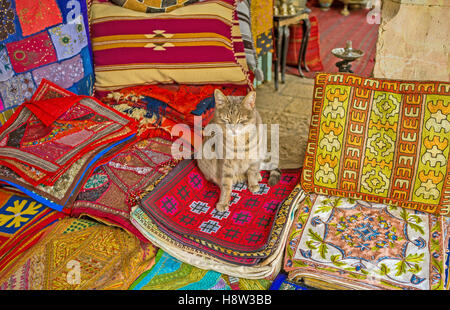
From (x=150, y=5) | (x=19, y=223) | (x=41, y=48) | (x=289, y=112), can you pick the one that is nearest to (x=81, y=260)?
(x=19, y=223)

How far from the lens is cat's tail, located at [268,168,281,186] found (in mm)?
1989

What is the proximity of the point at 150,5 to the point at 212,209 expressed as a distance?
5.05 ft

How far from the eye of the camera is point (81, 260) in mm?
1609

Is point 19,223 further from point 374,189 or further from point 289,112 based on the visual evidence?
point 289,112

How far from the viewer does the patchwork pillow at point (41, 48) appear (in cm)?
204

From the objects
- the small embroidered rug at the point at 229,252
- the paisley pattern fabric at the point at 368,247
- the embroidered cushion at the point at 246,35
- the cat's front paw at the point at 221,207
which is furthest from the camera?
the embroidered cushion at the point at 246,35

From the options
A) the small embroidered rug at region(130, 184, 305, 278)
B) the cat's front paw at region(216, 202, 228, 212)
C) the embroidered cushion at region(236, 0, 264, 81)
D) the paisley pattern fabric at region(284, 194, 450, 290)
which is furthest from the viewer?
the embroidered cushion at region(236, 0, 264, 81)

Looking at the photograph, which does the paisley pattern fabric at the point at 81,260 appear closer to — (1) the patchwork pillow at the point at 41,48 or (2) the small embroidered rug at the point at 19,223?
(2) the small embroidered rug at the point at 19,223

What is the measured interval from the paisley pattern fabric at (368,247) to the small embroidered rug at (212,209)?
163 millimetres

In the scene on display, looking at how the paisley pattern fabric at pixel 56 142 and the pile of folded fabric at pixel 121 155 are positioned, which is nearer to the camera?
the pile of folded fabric at pixel 121 155

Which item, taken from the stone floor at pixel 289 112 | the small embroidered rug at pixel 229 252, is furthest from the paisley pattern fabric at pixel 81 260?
the stone floor at pixel 289 112

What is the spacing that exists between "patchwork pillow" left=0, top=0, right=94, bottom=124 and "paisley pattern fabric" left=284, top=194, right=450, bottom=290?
5.67 feet

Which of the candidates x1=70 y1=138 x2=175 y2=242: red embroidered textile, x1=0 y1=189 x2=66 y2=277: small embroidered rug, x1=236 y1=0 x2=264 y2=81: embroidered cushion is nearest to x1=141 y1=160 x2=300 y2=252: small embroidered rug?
x1=70 y1=138 x2=175 y2=242: red embroidered textile

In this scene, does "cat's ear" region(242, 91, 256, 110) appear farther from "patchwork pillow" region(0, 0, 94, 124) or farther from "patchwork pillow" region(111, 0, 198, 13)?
"patchwork pillow" region(0, 0, 94, 124)
